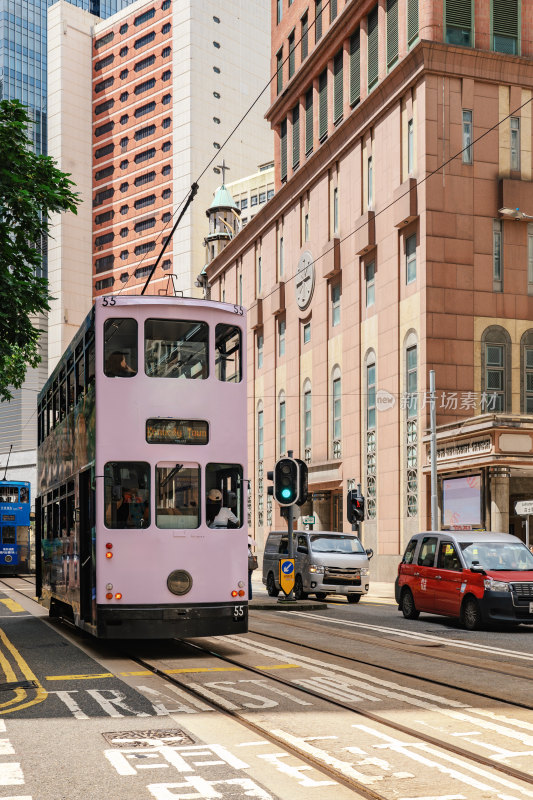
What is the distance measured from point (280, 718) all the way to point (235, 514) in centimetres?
499

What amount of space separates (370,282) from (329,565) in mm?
20961

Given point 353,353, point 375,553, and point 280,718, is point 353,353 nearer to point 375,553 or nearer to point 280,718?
point 375,553

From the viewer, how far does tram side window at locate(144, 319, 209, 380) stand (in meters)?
13.8

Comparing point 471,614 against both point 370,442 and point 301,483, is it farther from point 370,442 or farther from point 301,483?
point 370,442

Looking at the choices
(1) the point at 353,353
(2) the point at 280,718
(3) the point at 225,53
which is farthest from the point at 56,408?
(3) the point at 225,53

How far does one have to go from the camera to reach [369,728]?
8641mm

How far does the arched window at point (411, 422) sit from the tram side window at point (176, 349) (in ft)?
87.7

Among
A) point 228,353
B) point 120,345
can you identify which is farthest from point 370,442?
point 120,345

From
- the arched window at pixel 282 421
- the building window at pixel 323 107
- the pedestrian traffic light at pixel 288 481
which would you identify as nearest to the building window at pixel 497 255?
the building window at pixel 323 107

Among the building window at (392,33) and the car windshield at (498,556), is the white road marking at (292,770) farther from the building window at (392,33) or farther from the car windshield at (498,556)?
the building window at (392,33)

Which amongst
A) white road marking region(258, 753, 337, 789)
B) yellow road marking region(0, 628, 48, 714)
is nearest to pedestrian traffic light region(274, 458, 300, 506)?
yellow road marking region(0, 628, 48, 714)

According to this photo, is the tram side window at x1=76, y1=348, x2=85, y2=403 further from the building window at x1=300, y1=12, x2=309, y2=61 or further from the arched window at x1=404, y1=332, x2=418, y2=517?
the building window at x1=300, y1=12, x2=309, y2=61

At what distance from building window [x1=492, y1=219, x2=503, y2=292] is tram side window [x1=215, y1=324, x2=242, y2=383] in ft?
92.8

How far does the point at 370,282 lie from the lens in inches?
1806
